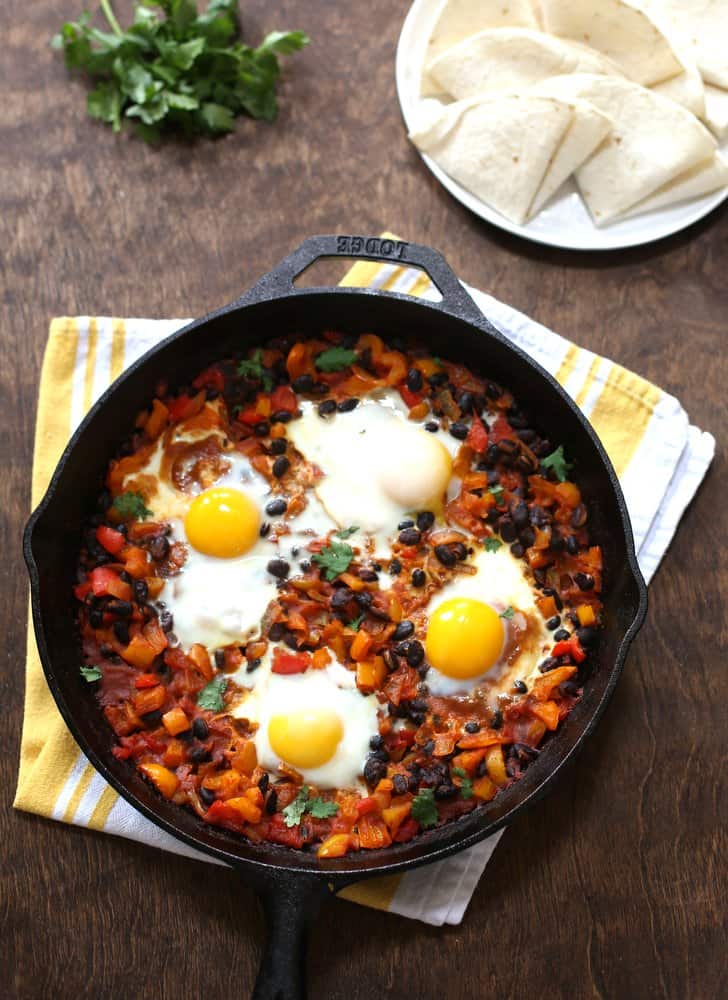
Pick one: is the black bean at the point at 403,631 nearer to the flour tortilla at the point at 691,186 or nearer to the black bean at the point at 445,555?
the black bean at the point at 445,555

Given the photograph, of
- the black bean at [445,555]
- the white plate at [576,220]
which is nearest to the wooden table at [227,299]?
the white plate at [576,220]

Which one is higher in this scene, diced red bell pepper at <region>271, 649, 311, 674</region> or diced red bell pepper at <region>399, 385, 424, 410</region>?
diced red bell pepper at <region>399, 385, 424, 410</region>

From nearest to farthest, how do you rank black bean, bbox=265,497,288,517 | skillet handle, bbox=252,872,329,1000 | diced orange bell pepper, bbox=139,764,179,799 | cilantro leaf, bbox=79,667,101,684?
skillet handle, bbox=252,872,329,1000 < diced orange bell pepper, bbox=139,764,179,799 < cilantro leaf, bbox=79,667,101,684 < black bean, bbox=265,497,288,517

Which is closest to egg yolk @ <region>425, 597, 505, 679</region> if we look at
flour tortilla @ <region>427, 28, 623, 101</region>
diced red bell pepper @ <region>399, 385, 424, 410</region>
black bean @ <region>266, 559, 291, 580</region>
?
black bean @ <region>266, 559, 291, 580</region>

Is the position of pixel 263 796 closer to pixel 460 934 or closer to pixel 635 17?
pixel 460 934

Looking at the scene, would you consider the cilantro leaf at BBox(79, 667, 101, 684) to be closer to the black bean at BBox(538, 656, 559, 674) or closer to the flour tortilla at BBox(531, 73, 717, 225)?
the black bean at BBox(538, 656, 559, 674)

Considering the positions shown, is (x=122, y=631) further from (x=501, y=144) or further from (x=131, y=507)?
(x=501, y=144)
